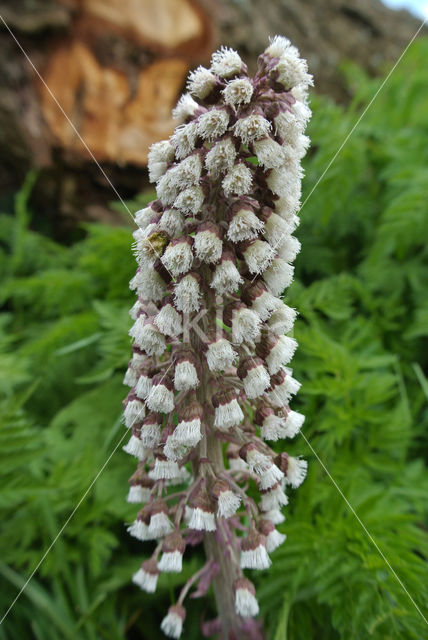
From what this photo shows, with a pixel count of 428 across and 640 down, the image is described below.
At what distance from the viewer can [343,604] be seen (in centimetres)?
205

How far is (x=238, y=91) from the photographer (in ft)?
4.78

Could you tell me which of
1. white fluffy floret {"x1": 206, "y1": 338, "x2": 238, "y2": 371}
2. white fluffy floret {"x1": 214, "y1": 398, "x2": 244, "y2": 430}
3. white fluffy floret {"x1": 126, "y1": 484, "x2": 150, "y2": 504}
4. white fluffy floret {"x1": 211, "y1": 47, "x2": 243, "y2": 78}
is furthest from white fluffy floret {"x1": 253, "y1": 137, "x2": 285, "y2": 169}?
white fluffy floret {"x1": 126, "y1": 484, "x2": 150, "y2": 504}

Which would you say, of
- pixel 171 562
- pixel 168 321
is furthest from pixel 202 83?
pixel 171 562

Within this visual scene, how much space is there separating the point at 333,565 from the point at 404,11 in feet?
25.1

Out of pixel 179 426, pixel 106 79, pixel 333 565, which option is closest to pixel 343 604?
pixel 333 565

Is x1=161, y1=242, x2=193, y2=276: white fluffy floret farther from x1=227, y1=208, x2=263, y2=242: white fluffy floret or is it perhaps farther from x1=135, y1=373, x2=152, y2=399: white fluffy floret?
x1=135, y1=373, x2=152, y2=399: white fluffy floret

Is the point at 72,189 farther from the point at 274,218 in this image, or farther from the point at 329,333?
the point at 274,218

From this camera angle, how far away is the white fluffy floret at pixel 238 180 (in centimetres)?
149

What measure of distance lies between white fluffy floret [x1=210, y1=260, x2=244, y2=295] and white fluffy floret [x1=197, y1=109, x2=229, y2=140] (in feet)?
1.20

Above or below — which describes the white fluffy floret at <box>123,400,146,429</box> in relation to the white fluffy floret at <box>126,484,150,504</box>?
above

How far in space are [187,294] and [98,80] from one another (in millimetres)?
4478

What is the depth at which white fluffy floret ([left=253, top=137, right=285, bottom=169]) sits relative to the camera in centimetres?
147

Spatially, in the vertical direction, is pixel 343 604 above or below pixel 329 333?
below

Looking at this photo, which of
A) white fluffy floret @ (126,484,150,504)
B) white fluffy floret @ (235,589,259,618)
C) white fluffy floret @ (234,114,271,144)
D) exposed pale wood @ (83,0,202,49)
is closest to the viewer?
white fluffy floret @ (234,114,271,144)
